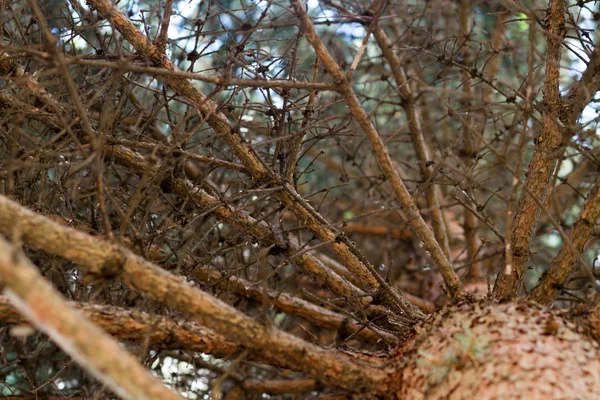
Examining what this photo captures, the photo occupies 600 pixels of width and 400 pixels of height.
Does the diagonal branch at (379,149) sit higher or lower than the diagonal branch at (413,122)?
lower

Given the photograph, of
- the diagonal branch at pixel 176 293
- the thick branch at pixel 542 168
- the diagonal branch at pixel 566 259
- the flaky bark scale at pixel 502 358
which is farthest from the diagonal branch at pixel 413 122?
the diagonal branch at pixel 176 293

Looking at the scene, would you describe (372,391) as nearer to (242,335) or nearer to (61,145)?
(242,335)

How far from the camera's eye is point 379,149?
2.00 metres

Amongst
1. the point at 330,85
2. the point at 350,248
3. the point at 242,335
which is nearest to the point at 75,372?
the point at 350,248

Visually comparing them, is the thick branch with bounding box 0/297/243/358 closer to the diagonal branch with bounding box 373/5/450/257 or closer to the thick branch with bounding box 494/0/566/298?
the thick branch with bounding box 494/0/566/298

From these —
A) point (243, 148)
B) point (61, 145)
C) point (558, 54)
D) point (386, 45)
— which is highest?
point (386, 45)

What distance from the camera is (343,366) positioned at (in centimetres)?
181

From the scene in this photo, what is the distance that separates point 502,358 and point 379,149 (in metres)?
0.70

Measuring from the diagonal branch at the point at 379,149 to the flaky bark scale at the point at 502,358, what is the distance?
28 centimetres

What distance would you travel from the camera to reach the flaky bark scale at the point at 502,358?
1610 mm

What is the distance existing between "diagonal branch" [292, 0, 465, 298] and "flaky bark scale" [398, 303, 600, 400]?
0.28 metres

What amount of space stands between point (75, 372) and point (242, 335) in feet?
7.12

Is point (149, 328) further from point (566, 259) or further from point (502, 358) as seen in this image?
point (566, 259)

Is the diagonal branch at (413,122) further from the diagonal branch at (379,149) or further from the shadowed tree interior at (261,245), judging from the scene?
the diagonal branch at (379,149)
